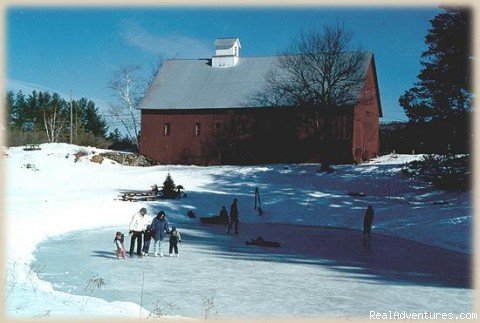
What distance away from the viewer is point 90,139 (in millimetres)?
57094

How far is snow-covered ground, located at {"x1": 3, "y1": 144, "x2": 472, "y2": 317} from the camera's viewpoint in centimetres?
1078

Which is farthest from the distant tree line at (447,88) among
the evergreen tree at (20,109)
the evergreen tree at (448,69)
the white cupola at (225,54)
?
the evergreen tree at (20,109)

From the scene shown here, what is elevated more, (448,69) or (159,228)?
(448,69)

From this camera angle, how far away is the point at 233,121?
46.9 metres

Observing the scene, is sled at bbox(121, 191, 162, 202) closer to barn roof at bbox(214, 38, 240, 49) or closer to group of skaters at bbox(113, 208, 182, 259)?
group of skaters at bbox(113, 208, 182, 259)

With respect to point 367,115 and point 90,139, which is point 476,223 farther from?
point 90,139

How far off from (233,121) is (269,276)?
114ft

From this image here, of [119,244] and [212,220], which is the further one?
[212,220]

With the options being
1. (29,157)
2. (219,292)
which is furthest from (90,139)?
(219,292)

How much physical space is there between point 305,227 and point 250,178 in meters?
13.9

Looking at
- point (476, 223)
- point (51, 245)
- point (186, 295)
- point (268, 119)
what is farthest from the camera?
point (268, 119)

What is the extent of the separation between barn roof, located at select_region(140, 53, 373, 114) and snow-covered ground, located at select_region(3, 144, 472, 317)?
7.65 metres

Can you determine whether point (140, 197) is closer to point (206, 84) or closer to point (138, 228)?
point (138, 228)

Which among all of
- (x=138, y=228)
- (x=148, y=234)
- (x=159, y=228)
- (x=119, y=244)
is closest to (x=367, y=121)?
(x=159, y=228)
